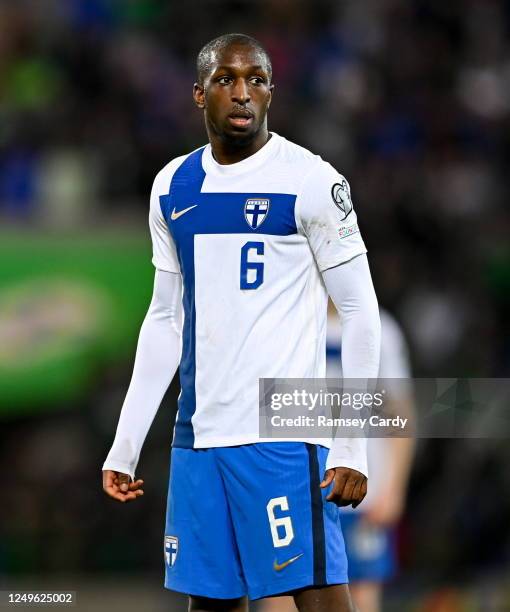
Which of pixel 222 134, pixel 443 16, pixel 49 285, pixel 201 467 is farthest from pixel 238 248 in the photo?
pixel 443 16

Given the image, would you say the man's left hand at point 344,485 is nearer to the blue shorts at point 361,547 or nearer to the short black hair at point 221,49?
the short black hair at point 221,49

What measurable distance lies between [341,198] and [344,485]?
2.85 ft

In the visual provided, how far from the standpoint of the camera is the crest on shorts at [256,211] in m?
4.20

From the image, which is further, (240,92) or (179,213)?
(179,213)

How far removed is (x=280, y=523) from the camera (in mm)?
4129

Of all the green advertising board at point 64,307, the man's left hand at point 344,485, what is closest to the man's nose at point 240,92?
the man's left hand at point 344,485

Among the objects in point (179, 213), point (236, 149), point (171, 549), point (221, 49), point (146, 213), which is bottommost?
point (171, 549)

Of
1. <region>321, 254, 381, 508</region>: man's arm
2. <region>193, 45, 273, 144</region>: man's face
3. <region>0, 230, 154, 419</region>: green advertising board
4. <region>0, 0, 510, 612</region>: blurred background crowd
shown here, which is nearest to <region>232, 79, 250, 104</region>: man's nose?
<region>193, 45, 273, 144</region>: man's face

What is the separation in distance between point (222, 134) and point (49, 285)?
5.38 meters

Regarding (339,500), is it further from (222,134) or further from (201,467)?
(222,134)

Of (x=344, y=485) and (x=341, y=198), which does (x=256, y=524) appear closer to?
(x=344, y=485)

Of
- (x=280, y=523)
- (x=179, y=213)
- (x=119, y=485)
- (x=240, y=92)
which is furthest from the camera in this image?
(x=119, y=485)

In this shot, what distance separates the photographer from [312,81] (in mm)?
11266

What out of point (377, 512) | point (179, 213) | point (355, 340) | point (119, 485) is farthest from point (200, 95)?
point (377, 512)
